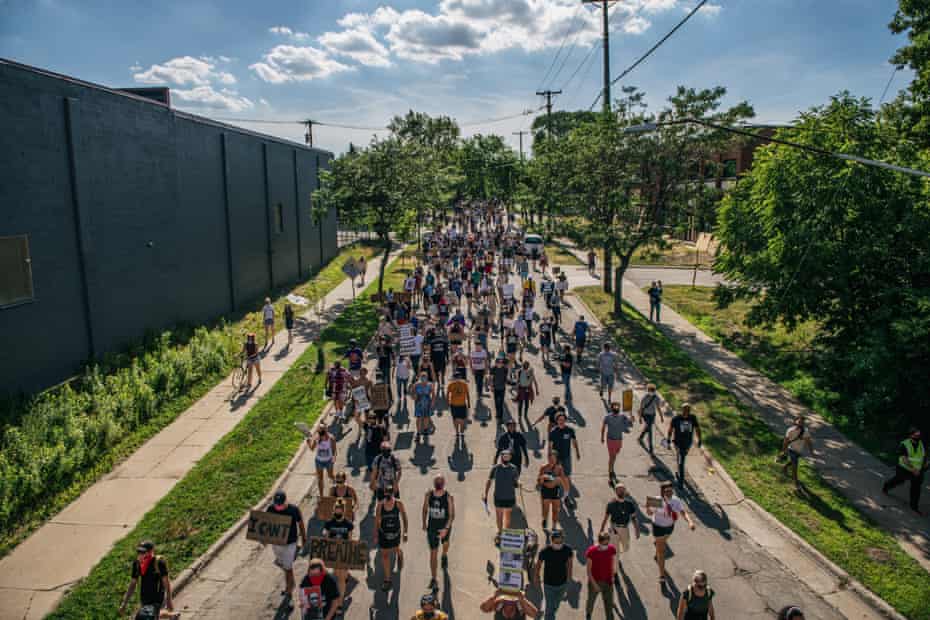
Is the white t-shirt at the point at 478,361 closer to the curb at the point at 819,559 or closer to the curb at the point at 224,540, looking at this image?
the curb at the point at 224,540

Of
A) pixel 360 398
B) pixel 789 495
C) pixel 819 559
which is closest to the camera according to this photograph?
pixel 819 559

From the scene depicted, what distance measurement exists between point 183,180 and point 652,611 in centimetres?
2171

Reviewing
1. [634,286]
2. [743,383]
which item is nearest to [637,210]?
[634,286]

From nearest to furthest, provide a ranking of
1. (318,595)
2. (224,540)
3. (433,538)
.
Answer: (318,595) → (433,538) → (224,540)

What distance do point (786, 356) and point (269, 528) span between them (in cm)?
1737

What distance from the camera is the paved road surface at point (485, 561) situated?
855 centimetres

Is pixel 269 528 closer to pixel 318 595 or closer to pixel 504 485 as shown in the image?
pixel 318 595

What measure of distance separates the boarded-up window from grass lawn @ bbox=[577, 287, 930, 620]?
16156 mm

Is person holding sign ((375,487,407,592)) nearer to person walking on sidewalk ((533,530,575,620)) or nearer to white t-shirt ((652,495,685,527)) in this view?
person walking on sidewalk ((533,530,575,620))

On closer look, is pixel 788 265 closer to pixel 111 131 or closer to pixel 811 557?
pixel 811 557

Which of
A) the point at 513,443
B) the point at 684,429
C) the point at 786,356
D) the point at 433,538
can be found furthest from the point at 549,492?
the point at 786,356

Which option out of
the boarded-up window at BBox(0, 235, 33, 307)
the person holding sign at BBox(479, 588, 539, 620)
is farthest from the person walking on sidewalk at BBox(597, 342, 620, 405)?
the boarded-up window at BBox(0, 235, 33, 307)

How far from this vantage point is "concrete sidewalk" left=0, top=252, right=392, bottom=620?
907 centimetres

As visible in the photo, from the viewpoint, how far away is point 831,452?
44.9 feet
